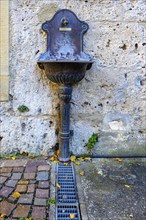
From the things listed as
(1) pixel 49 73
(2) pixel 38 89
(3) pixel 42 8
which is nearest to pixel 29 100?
(2) pixel 38 89

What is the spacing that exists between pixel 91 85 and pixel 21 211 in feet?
5.05

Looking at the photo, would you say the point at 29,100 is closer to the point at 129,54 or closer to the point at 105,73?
the point at 105,73

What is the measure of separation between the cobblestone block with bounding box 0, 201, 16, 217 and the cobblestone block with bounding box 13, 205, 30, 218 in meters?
0.05

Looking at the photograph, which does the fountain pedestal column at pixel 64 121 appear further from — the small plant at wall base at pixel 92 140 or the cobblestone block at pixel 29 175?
the cobblestone block at pixel 29 175

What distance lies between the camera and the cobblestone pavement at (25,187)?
1.82 metres

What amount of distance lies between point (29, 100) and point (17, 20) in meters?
0.90

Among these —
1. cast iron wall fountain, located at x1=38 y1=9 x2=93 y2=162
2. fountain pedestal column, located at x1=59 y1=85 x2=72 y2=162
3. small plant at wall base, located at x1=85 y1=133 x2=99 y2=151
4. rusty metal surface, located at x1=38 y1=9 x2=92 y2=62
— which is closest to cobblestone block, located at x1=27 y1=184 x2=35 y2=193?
fountain pedestal column, located at x1=59 y1=85 x2=72 y2=162

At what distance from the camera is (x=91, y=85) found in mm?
2709

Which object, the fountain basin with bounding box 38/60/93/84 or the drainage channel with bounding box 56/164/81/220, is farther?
the fountain basin with bounding box 38/60/93/84

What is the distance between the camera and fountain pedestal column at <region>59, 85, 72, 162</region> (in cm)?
251

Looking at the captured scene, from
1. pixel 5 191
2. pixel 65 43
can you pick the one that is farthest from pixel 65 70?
pixel 5 191

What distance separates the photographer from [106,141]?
2830mm

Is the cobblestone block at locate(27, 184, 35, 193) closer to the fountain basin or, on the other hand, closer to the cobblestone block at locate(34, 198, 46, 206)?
the cobblestone block at locate(34, 198, 46, 206)

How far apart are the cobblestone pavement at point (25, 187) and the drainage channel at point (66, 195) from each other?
0.11 m
